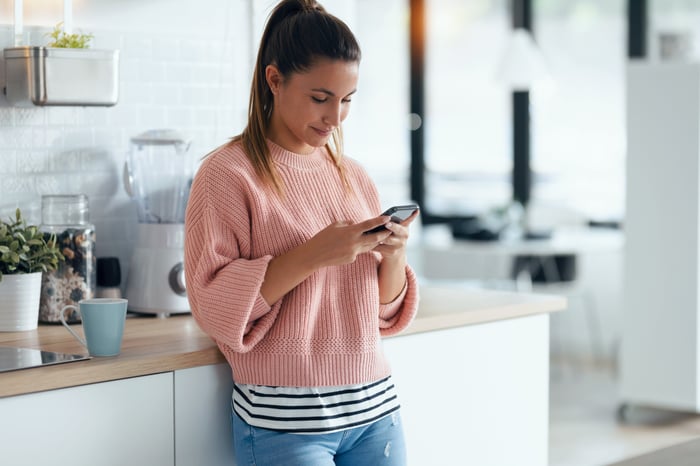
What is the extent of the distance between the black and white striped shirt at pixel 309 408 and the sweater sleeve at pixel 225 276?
0.33 ft

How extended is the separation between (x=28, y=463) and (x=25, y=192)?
31.7 inches

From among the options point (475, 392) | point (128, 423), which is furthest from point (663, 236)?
point (128, 423)

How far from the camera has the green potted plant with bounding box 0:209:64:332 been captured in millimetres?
2115

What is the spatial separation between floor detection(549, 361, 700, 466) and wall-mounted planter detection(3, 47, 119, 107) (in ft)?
7.71

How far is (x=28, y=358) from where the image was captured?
1791mm

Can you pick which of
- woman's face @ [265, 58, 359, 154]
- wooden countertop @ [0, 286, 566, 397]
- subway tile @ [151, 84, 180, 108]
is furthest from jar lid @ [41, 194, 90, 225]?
woman's face @ [265, 58, 359, 154]

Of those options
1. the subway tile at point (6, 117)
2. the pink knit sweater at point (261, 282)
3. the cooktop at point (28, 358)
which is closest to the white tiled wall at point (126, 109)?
the subway tile at point (6, 117)

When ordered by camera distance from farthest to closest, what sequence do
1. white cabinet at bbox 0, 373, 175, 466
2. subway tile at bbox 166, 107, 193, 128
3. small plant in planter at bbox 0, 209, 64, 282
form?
subway tile at bbox 166, 107, 193, 128 → small plant in planter at bbox 0, 209, 64, 282 → white cabinet at bbox 0, 373, 175, 466

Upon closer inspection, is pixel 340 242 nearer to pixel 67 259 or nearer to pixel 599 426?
pixel 67 259

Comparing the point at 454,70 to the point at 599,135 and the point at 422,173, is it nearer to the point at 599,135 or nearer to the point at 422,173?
the point at 422,173

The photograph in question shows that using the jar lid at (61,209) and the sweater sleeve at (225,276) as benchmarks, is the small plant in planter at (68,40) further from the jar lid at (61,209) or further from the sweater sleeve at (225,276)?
the sweater sleeve at (225,276)

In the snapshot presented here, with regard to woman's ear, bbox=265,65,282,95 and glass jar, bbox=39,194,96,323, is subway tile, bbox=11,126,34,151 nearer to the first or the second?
glass jar, bbox=39,194,96,323

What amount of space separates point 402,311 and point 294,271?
35cm

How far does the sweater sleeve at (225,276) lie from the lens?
1751mm
